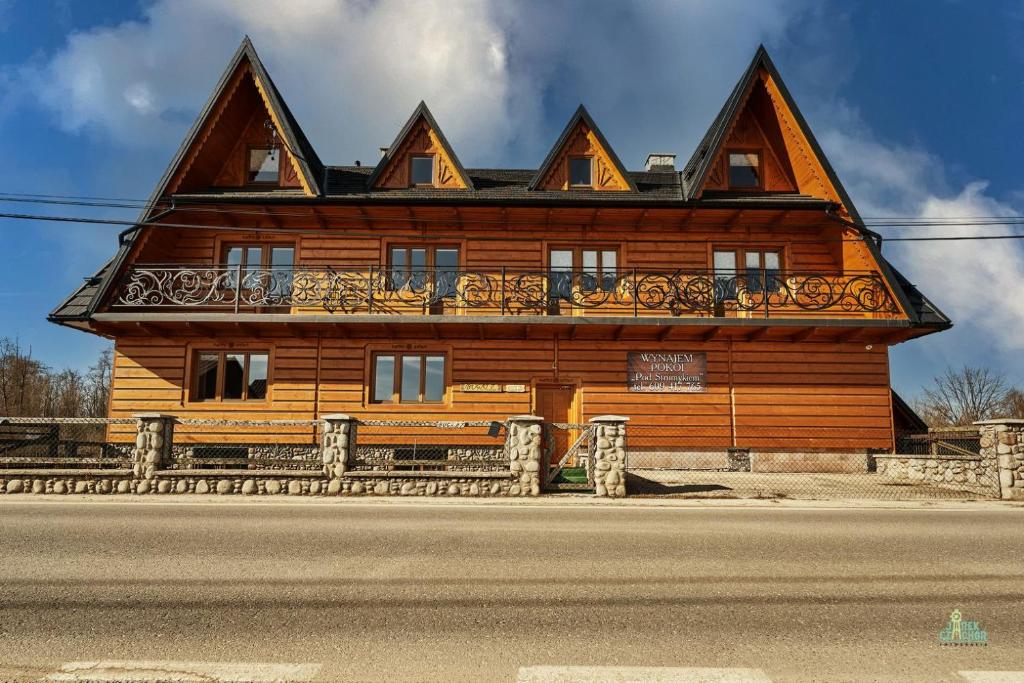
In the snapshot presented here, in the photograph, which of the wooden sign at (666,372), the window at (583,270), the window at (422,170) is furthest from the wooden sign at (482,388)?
the window at (422,170)

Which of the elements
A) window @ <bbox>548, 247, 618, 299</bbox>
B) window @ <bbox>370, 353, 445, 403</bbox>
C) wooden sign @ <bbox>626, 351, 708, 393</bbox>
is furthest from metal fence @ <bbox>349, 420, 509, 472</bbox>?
window @ <bbox>548, 247, 618, 299</bbox>

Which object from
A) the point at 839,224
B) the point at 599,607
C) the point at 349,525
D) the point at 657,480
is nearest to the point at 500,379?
the point at 657,480

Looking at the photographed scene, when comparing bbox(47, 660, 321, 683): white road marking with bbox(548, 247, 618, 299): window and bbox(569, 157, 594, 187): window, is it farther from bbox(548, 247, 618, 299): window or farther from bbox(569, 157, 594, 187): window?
bbox(569, 157, 594, 187): window

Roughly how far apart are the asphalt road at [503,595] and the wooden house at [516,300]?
818 centimetres

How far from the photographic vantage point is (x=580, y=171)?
59.2 feet

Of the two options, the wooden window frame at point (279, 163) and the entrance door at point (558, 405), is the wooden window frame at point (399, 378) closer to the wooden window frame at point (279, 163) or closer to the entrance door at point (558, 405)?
the entrance door at point (558, 405)

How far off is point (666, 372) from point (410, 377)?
283 inches

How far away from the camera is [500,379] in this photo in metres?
16.5

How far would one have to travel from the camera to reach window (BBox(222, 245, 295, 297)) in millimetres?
16312

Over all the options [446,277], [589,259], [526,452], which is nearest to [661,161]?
[589,259]

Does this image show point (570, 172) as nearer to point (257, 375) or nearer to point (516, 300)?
point (516, 300)

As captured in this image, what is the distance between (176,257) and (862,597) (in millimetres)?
18054

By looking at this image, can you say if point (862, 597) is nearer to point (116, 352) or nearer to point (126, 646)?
point (126, 646)

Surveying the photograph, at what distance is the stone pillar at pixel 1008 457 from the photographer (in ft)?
37.3
